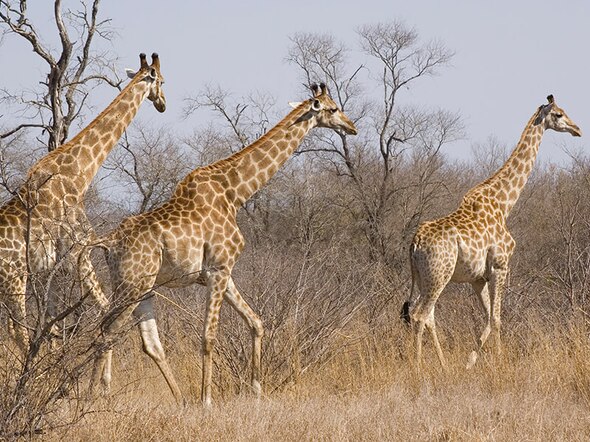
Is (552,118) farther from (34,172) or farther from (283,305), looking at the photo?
(34,172)

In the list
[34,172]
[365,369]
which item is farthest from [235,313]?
[34,172]

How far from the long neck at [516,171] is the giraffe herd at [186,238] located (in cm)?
25

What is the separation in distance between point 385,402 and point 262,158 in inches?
88.8

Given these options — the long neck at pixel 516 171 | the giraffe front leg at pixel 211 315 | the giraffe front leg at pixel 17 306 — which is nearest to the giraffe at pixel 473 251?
the long neck at pixel 516 171

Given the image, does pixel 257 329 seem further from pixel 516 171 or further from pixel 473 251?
pixel 516 171

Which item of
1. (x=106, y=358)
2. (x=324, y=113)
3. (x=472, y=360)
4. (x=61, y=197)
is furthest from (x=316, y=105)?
(x=106, y=358)

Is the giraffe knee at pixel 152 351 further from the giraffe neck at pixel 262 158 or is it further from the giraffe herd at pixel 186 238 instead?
the giraffe neck at pixel 262 158

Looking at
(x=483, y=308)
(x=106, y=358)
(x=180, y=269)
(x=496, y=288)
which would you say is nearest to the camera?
(x=106, y=358)

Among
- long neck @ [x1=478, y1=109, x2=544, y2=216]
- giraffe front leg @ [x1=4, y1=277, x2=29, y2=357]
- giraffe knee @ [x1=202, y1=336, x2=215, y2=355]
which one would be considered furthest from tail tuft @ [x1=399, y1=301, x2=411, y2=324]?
giraffe front leg @ [x1=4, y1=277, x2=29, y2=357]

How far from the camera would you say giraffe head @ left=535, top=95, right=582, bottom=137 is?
36.3 ft

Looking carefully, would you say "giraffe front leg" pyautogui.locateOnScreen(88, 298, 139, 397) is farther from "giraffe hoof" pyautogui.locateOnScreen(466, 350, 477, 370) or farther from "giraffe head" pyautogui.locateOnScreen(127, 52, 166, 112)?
"giraffe hoof" pyautogui.locateOnScreen(466, 350, 477, 370)

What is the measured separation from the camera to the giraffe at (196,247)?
791cm

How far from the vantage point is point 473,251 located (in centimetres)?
1002

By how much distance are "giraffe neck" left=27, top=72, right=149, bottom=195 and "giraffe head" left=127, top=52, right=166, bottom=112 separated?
5cm
